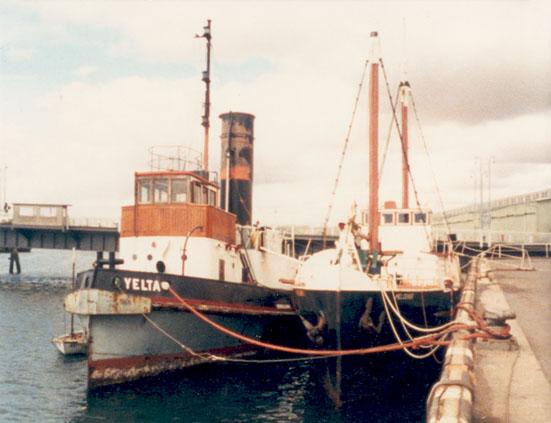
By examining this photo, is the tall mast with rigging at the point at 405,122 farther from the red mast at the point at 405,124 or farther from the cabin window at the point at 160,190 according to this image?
the cabin window at the point at 160,190

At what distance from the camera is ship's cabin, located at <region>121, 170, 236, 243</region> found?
16859 millimetres

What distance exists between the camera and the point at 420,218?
2189 centimetres

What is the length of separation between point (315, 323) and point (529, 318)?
521 centimetres

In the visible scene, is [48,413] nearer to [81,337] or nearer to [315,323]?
[315,323]

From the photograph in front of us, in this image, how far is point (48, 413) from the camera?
1373cm

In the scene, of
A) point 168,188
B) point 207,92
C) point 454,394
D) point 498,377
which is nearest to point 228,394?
point 168,188

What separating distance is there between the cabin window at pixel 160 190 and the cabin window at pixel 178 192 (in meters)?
0.25

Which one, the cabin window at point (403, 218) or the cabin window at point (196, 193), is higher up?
the cabin window at point (196, 193)

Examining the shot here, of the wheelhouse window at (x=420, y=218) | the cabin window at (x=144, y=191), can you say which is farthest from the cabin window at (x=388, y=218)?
the cabin window at (x=144, y=191)

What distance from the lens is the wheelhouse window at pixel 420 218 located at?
71.4ft

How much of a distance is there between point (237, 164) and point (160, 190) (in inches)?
192

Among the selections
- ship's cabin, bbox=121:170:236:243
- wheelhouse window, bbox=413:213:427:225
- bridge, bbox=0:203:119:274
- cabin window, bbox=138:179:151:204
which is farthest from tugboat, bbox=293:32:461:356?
bridge, bbox=0:203:119:274

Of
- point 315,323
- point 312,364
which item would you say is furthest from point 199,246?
point 312,364

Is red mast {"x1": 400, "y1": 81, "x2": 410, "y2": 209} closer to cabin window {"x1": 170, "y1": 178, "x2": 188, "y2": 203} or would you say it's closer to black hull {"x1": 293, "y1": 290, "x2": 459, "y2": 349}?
black hull {"x1": 293, "y1": 290, "x2": 459, "y2": 349}
